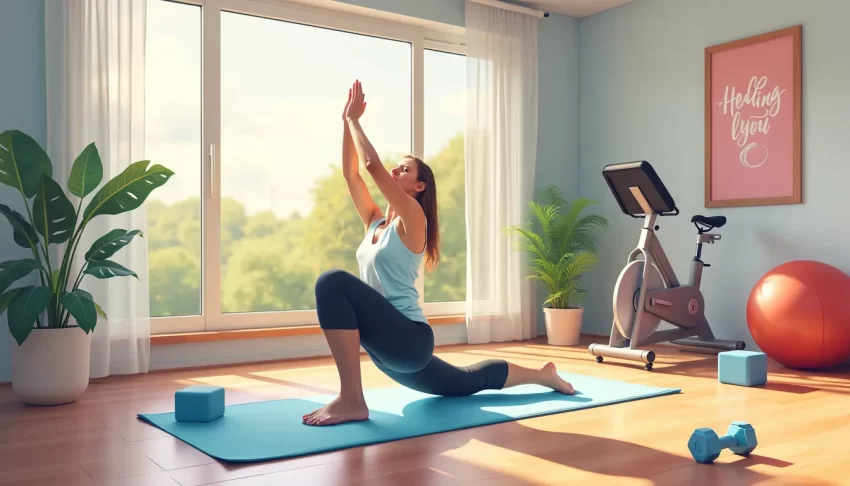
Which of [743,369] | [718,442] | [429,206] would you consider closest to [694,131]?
[743,369]

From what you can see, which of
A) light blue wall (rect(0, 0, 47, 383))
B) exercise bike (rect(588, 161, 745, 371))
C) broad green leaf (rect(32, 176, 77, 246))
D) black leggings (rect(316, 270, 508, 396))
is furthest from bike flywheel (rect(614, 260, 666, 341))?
light blue wall (rect(0, 0, 47, 383))

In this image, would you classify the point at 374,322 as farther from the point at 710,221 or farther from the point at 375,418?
the point at 710,221

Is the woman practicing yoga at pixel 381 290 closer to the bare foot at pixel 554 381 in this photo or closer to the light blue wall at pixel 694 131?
the bare foot at pixel 554 381

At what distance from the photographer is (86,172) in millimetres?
3275

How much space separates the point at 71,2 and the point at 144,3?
1.18 feet

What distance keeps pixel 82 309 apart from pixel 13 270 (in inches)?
12.4

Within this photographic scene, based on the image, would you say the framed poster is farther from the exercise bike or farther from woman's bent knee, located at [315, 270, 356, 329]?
woman's bent knee, located at [315, 270, 356, 329]

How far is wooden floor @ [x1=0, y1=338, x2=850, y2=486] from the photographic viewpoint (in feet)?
6.63

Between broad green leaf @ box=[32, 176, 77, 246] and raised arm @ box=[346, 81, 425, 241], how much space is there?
Result: 1393mm

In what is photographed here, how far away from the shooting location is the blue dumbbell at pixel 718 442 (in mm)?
2125

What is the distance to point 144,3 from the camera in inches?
158

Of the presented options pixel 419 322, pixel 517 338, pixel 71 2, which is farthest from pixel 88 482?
pixel 517 338

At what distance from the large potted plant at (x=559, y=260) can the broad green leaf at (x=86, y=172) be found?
284 cm

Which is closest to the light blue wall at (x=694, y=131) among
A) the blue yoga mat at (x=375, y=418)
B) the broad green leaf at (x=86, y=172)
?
the blue yoga mat at (x=375, y=418)
